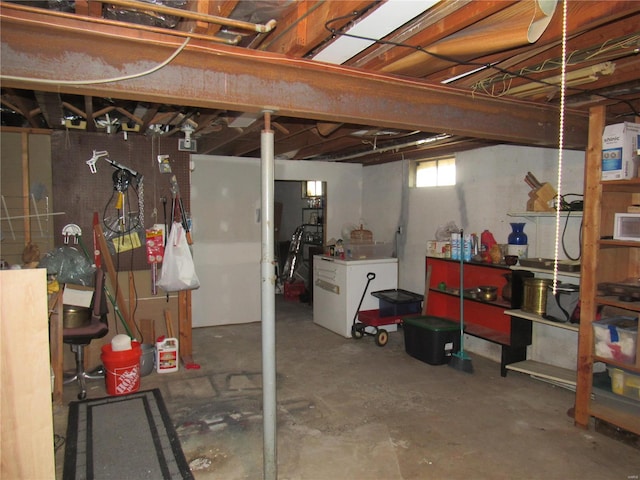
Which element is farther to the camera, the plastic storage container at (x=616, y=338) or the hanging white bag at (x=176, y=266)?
the hanging white bag at (x=176, y=266)

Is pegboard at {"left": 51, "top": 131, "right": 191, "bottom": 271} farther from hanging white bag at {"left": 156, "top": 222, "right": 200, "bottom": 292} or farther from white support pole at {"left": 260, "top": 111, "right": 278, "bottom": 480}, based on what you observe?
white support pole at {"left": 260, "top": 111, "right": 278, "bottom": 480}

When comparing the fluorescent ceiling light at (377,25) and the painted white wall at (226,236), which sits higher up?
the fluorescent ceiling light at (377,25)

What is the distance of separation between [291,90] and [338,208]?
4492 mm

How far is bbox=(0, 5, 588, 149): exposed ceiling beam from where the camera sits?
160cm

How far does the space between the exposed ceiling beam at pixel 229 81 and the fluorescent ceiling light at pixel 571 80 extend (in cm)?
9

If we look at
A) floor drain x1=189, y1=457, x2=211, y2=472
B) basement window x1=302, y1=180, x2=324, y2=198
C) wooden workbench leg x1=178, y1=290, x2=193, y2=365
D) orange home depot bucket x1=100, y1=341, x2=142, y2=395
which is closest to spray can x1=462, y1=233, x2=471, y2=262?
wooden workbench leg x1=178, y1=290, x2=193, y2=365

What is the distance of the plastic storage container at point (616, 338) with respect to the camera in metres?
2.79

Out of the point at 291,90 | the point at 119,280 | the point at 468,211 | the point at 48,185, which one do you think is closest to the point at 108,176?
the point at 48,185

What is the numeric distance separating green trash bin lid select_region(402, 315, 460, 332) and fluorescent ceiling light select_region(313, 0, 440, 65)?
2.77 m

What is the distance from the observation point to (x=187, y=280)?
4098mm

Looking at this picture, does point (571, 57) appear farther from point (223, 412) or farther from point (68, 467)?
point (68, 467)

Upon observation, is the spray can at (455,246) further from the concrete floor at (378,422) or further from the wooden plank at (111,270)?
→ the wooden plank at (111,270)

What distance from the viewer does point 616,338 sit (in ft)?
9.37

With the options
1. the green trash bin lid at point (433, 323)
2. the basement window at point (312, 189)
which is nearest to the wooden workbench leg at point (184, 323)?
the green trash bin lid at point (433, 323)
